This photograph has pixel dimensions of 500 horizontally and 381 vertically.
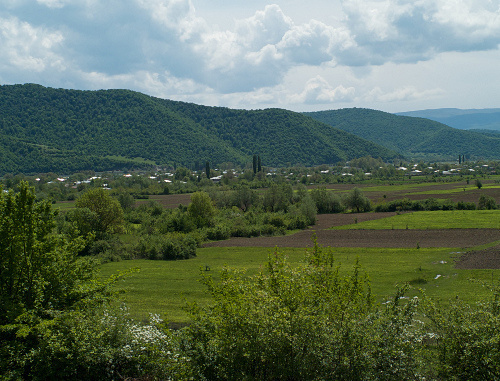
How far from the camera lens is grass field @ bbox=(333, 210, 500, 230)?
2435 inches

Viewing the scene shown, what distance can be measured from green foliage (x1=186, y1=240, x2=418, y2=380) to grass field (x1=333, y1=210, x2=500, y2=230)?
54515 mm

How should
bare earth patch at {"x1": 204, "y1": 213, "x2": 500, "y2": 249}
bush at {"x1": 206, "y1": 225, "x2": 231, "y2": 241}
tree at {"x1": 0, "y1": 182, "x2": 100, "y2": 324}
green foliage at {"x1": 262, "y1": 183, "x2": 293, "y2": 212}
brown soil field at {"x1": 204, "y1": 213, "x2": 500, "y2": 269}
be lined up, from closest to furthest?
tree at {"x1": 0, "y1": 182, "x2": 100, "y2": 324}, brown soil field at {"x1": 204, "y1": 213, "x2": 500, "y2": 269}, bare earth patch at {"x1": 204, "y1": 213, "x2": 500, "y2": 249}, bush at {"x1": 206, "y1": 225, "x2": 231, "y2": 241}, green foliage at {"x1": 262, "y1": 183, "x2": 293, "y2": 212}

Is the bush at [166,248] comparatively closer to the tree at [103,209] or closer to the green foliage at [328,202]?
the tree at [103,209]

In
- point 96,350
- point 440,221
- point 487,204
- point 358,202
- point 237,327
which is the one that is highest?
point 237,327

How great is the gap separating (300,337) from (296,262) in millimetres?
22520

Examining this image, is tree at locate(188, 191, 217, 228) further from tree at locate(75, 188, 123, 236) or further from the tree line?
the tree line

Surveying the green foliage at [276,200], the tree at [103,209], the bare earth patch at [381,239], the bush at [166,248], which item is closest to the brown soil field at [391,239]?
the bare earth patch at [381,239]

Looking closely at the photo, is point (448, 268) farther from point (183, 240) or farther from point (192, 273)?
point (183, 240)

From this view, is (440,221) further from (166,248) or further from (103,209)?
(103,209)

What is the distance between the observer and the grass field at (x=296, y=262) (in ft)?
93.2

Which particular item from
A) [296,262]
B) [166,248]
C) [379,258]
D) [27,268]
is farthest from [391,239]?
[27,268]

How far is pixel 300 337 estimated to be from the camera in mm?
11109

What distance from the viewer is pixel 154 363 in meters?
12.7

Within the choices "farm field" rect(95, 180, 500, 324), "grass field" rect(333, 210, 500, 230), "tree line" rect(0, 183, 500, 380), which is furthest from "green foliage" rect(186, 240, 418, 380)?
"grass field" rect(333, 210, 500, 230)
